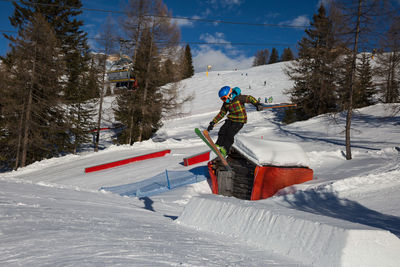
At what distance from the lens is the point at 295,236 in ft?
9.75

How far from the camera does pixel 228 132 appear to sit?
749 cm

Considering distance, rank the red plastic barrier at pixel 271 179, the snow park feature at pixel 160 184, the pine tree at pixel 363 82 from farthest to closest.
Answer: the pine tree at pixel 363 82 → the snow park feature at pixel 160 184 → the red plastic barrier at pixel 271 179

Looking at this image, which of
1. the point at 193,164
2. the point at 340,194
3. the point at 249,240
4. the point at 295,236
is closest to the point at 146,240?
the point at 249,240

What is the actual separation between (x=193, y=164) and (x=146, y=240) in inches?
436

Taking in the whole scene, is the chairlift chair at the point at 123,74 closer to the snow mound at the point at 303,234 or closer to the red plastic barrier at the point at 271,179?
the red plastic barrier at the point at 271,179

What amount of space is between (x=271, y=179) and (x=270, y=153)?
87cm

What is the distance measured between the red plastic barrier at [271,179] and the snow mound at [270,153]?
0.20 metres

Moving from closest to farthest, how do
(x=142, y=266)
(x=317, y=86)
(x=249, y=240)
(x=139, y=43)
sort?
(x=142, y=266)
(x=249, y=240)
(x=139, y=43)
(x=317, y=86)

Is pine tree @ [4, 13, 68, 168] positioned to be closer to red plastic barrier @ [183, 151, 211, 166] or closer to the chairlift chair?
the chairlift chair

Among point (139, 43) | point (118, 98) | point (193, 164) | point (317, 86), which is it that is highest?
point (139, 43)

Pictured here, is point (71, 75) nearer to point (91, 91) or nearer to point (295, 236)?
point (91, 91)

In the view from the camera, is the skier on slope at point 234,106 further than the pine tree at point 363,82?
No

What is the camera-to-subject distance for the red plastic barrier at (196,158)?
1405 cm

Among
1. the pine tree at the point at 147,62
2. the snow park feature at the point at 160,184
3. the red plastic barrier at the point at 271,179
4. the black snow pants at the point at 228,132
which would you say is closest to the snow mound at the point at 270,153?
the red plastic barrier at the point at 271,179
